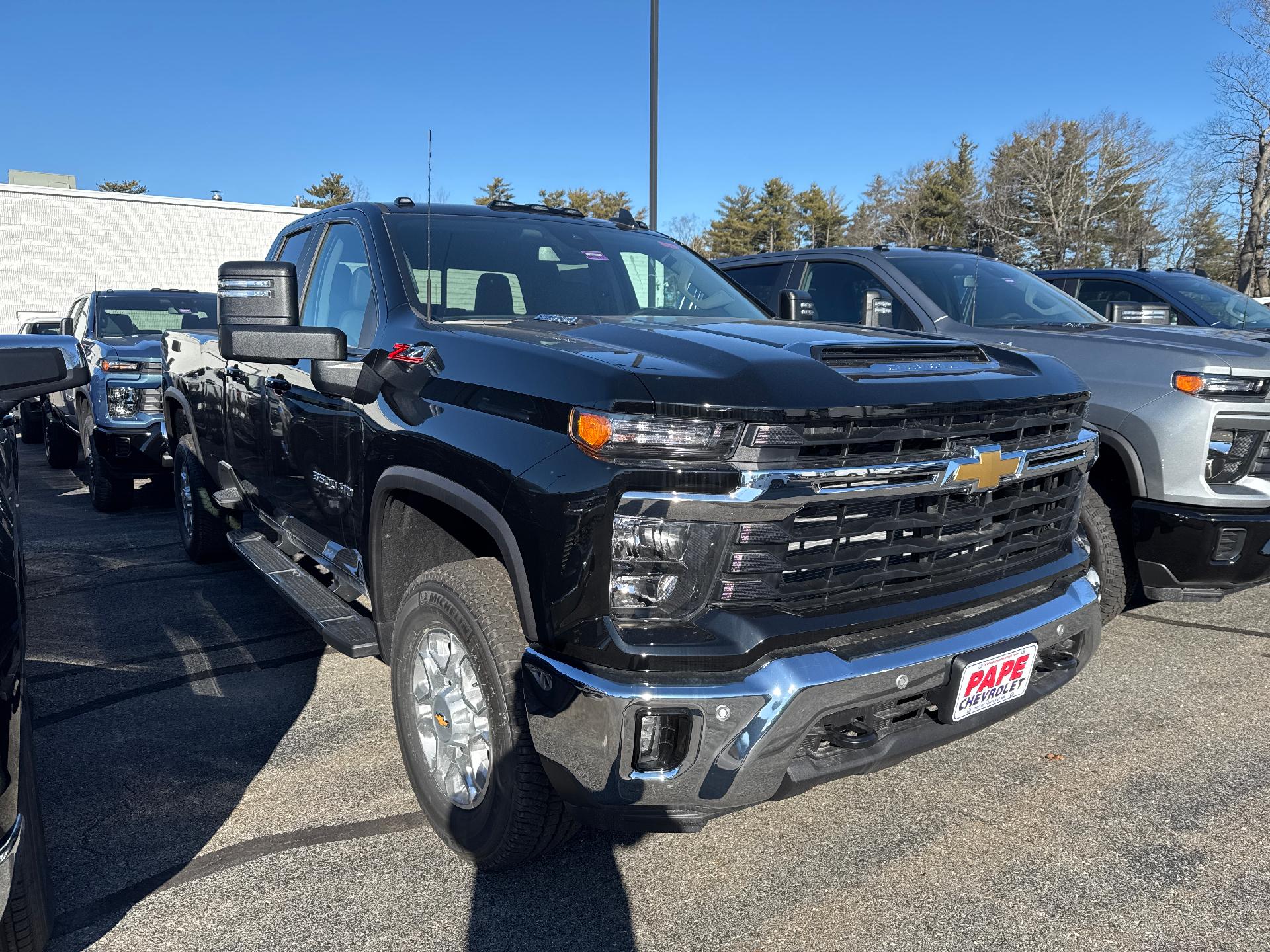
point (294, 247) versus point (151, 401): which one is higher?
point (294, 247)

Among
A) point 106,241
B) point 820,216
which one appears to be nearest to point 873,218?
point 820,216

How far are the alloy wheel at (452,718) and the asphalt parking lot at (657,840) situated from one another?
0.87 ft

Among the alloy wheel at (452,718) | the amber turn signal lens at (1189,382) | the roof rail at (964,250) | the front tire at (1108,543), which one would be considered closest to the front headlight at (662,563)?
the alloy wheel at (452,718)

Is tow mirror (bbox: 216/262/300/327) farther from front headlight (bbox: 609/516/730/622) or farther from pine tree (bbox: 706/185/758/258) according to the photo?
pine tree (bbox: 706/185/758/258)

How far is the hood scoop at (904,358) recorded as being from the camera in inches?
97.0

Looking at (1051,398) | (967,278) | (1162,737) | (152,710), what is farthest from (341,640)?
(967,278)

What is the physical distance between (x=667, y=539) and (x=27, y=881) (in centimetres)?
157

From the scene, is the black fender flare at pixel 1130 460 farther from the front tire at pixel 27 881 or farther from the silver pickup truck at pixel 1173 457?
the front tire at pixel 27 881

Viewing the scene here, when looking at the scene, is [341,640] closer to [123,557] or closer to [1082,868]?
[1082,868]

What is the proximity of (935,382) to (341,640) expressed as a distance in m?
2.06

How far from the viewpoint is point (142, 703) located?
3.83 meters

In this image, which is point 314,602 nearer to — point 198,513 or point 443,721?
point 443,721

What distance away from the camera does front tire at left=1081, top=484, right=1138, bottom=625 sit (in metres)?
4.14

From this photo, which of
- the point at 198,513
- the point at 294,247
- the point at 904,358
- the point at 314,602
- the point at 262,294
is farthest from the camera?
the point at 198,513
